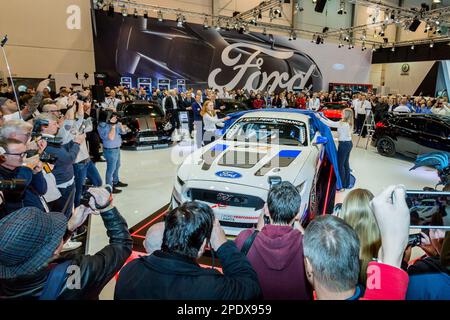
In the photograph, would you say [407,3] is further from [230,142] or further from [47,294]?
[47,294]

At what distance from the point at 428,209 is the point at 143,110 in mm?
8810

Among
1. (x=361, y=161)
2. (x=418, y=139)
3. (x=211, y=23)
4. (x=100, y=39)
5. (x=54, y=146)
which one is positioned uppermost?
(x=211, y=23)

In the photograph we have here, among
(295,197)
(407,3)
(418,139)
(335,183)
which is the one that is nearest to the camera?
(295,197)

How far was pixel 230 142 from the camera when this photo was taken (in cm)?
471

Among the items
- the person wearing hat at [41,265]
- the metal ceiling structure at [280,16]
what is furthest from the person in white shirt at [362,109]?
the person wearing hat at [41,265]

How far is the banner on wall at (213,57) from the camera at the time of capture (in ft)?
49.1

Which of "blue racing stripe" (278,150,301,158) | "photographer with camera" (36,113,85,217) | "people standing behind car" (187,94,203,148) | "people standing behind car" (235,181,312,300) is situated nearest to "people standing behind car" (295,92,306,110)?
"people standing behind car" (187,94,203,148)

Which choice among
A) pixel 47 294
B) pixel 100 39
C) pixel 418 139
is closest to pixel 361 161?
pixel 418 139

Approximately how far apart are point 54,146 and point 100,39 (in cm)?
1329

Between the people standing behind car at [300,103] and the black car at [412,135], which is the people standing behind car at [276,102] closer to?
the people standing behind car at [300,103]

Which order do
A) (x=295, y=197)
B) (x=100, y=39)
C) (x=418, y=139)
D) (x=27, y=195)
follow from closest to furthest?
(x=295, y=197), (x=27, y=195), (x=418, y=139), (x=100, y=39)

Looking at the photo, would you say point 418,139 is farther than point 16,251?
Yes

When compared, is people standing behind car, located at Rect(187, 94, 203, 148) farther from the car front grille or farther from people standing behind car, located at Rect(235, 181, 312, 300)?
people standing behind car, located at Rect(235, 181, 312, 300)

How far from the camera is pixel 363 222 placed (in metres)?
1.66
